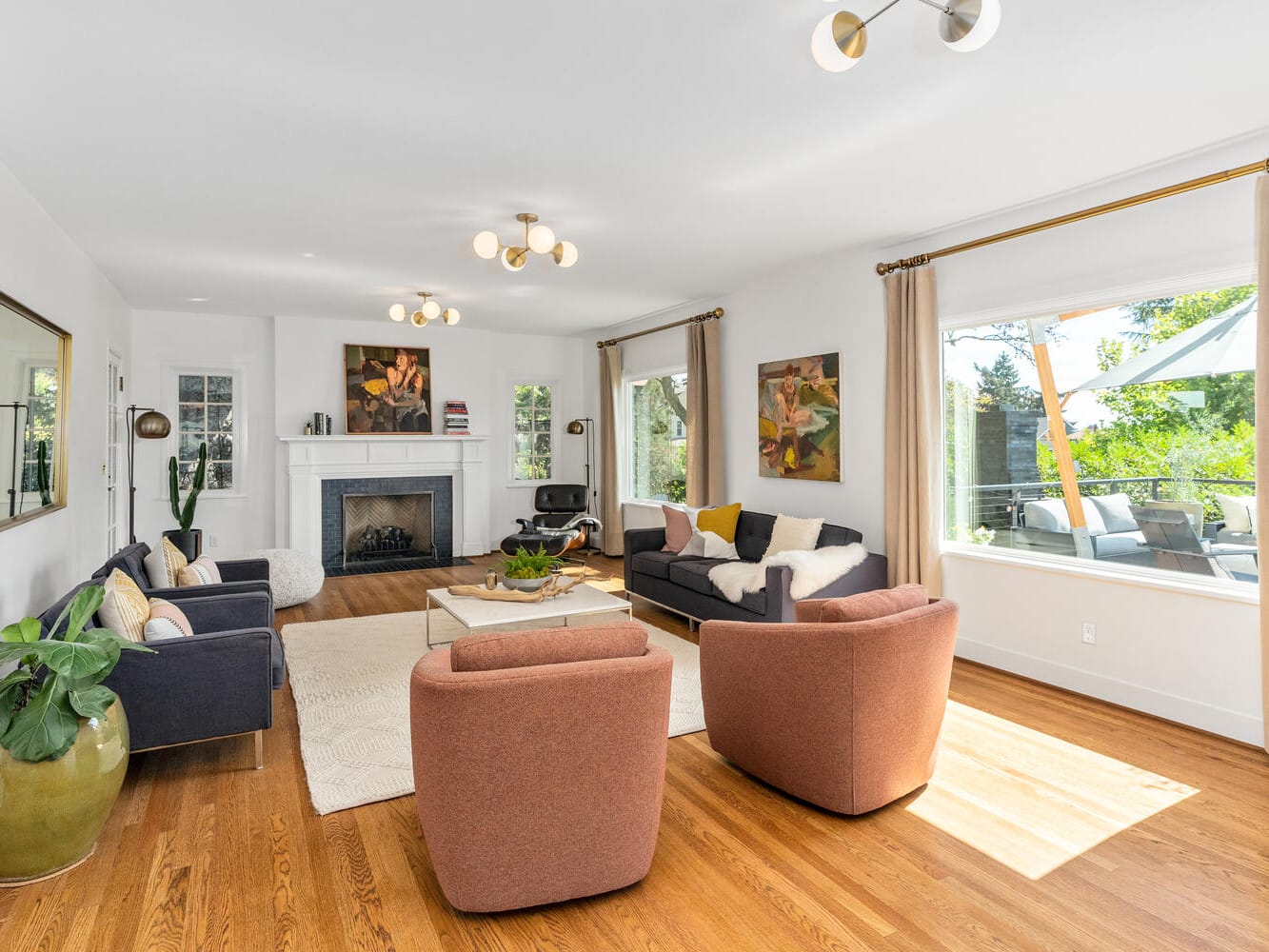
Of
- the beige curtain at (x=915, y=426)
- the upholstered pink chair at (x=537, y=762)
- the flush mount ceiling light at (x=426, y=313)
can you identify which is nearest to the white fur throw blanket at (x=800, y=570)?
the beige curtain at (x=915, y=426)

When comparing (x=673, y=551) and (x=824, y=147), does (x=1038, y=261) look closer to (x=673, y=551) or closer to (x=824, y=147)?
(x=824, y=147)

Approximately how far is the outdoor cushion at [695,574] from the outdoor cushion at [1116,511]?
2.24 metres

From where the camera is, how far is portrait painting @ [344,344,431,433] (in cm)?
793

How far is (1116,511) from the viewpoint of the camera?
3.90m

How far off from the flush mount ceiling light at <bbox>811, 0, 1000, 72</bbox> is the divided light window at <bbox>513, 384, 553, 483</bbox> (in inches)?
281

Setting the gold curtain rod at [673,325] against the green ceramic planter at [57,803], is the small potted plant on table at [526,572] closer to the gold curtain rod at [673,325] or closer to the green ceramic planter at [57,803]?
the green ceramic planter at [57,803]

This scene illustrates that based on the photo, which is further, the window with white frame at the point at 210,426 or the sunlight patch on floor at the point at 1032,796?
the window with white frame at the point at 210,426

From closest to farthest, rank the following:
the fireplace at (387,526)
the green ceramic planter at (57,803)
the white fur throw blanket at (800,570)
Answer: the green ceramic planter at (57,803), the white fur throw blanket at (800,570), the fireplace at (387,526)

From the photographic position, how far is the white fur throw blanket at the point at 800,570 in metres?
4.38

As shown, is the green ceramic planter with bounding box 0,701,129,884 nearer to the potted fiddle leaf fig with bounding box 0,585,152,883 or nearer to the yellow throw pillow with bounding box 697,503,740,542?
the potted fiddle leaf fig with bounding box 0,585,152,883

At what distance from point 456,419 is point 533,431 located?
107 centimetres

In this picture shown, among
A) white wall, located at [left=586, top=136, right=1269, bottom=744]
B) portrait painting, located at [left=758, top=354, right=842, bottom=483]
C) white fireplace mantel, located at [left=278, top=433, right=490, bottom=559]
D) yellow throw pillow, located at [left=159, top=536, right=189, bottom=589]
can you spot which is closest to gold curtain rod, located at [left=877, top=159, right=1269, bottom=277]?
white wall, located at [left=586, top=136, right=1269, bottom=744]

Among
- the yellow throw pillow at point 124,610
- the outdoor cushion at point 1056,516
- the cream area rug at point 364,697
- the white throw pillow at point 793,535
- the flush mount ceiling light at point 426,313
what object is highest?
the flush mount ceiling light at point 426,313

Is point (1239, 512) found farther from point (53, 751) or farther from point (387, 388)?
point (387, 388)
